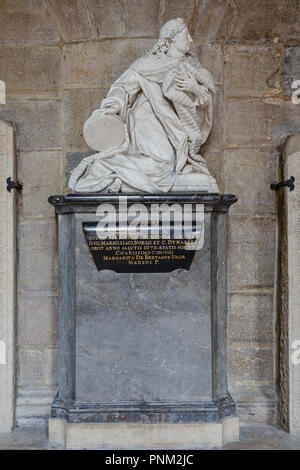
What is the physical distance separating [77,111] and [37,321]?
1.42m

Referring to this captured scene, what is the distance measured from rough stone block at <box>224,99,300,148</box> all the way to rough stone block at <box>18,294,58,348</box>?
1.62 meters

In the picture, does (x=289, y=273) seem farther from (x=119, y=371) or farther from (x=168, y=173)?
(x=119, y=371)

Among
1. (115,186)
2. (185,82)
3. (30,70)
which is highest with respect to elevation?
(30,70)

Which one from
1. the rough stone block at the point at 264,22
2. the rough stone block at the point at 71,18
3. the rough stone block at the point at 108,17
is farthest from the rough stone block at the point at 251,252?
the rough stone block at the point at 71,18

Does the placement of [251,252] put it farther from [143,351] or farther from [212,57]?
[212,57]

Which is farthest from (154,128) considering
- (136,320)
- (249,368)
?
(249,368)

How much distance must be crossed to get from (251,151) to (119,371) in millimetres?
1665

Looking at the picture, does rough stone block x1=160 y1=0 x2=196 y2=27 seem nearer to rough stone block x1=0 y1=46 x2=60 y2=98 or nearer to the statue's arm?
the statue's arm

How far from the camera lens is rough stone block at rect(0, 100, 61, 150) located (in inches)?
130

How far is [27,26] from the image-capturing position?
331cm

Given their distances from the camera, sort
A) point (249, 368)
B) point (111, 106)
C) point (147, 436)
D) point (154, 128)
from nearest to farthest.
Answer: point (147, 436) → point (111, 106) → point (154, 128) → point (249, 368)

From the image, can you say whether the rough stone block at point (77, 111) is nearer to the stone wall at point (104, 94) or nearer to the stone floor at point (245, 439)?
the stone wall at point (104, 94)

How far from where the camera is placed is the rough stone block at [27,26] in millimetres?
3289
